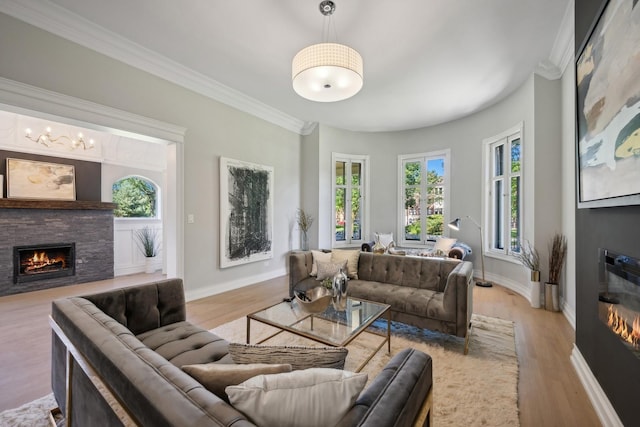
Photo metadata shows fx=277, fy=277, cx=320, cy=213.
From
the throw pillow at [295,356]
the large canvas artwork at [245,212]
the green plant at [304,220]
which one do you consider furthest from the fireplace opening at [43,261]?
the throw pillow at [295,356]

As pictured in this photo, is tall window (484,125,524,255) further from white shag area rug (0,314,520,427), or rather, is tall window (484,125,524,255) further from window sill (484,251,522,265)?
white shag area rug (0,314,520,427)

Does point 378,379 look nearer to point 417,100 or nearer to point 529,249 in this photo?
point 529,249

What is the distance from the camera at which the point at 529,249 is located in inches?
153

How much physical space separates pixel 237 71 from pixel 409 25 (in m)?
2.22

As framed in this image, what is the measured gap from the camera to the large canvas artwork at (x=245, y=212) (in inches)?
172

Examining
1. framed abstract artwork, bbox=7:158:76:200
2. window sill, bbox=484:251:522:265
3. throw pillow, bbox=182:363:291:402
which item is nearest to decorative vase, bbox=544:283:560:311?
window sill, bbox=484:251:522:265

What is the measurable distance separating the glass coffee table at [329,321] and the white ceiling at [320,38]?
2752 millimetres

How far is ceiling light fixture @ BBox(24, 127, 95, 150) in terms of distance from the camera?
15.4 ft

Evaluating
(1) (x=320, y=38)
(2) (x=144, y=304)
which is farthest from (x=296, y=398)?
(1) (x=320, y=38)

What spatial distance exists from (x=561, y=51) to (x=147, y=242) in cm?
743

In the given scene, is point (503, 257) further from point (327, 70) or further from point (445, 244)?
point (327, 70)

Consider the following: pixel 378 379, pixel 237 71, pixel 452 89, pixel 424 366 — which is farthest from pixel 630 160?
pixel 237 71

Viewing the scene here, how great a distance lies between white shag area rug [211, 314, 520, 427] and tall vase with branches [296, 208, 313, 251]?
2768mm

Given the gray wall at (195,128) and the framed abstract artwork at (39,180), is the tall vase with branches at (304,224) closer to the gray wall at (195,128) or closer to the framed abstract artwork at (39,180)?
the gray wall at (195,128)
